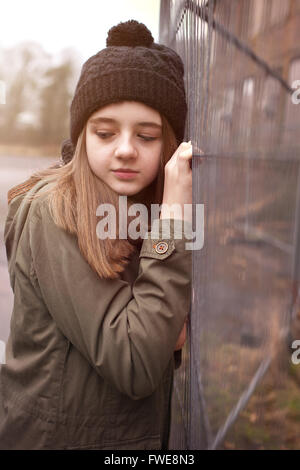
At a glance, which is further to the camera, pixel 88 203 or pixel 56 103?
pixel 56 103

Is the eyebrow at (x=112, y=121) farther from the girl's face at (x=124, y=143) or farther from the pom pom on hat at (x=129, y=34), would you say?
the pom pom on hat at (x=129, y=34)

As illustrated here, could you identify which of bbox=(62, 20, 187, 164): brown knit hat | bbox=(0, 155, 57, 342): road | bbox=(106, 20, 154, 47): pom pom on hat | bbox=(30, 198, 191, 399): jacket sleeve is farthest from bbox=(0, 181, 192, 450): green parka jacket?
bbox=(0, 155, 57, 342): road

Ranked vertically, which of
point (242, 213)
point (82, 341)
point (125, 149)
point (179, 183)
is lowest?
point (82, 341)

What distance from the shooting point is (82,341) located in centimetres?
123

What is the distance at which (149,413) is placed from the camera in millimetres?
1396

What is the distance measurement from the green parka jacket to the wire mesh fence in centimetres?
40

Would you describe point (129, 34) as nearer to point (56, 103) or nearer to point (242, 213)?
point (242, 213)

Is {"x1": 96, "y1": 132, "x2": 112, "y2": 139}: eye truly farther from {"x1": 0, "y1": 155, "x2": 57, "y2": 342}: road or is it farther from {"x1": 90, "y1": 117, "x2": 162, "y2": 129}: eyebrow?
{"x1": 0, "y1": 155, "x2": 57, "y2": 342}: road

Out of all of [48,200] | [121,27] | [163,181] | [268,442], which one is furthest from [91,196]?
[268,442]

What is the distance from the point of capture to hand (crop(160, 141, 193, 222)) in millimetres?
1355

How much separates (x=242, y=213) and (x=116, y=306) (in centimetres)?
66

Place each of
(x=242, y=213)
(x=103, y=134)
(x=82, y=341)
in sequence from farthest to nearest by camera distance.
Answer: (x=242, y=213) < (x=103, y=134) < (x=82, y=341)

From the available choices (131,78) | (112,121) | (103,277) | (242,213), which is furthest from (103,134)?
(242,213)

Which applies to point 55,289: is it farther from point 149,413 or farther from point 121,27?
point 121,27
